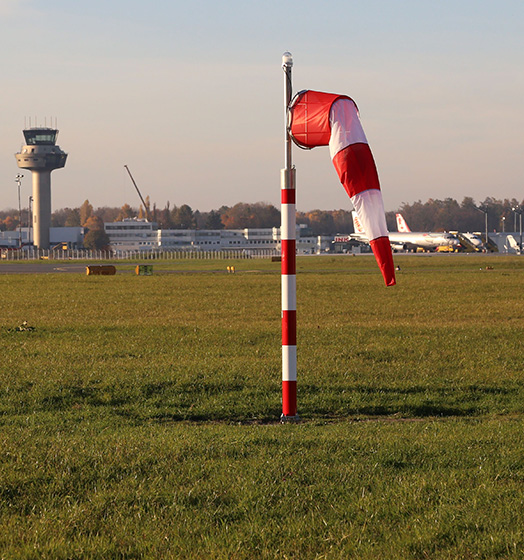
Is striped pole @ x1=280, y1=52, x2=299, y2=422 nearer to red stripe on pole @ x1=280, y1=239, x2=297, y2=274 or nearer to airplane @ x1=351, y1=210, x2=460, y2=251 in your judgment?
red stripe on pole @ x1=280, y1=239, x2=297, y2=274

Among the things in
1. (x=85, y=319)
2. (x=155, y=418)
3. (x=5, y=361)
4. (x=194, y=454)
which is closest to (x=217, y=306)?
(x=85, y=319)

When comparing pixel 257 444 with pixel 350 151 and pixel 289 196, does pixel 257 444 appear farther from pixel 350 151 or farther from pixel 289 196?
pixel 350 151

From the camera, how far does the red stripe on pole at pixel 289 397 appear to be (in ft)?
31.8

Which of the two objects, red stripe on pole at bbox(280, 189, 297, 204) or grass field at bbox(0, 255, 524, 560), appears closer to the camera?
grass field at bbox(0, 255, 524, 560)

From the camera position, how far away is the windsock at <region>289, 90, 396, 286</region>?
8789 millimetres

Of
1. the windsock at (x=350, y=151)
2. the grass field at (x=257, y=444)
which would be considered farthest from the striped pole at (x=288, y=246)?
the grass field at (x=257, y=444)

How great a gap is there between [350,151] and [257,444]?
324 cm

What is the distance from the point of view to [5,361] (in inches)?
594

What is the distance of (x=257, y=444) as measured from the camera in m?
8.19

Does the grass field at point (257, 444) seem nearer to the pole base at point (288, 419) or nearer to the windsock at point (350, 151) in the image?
the pole base at point (288, 419)

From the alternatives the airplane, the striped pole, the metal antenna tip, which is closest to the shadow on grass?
the striped pole

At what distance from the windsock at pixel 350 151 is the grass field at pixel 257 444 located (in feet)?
7.25

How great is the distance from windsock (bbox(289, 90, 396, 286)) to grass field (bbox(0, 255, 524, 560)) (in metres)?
2.21

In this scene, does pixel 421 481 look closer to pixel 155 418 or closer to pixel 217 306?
pixel 155 418
